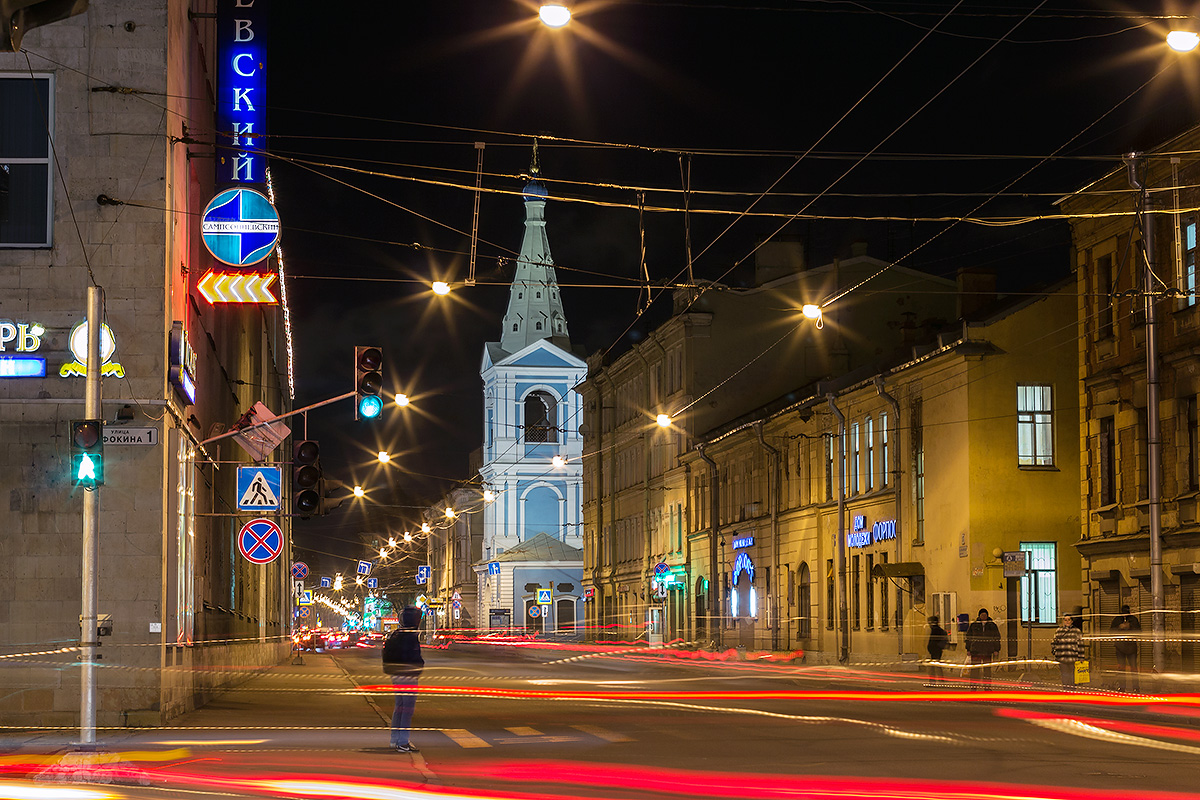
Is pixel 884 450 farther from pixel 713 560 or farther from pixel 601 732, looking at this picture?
pixel 601 732

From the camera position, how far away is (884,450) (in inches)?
1703

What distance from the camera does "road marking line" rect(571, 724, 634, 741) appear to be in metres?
18.2

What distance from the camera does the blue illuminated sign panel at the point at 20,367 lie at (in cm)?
2069

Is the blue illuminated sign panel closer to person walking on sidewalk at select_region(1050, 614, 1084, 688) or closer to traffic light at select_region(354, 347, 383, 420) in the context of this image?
traffic light at select_region(354, 347, 383, 420)

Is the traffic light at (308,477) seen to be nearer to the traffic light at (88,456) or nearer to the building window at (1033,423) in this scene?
the traffic light at (88,456)

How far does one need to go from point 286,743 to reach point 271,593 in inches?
1626

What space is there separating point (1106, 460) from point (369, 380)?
1935 centimetres

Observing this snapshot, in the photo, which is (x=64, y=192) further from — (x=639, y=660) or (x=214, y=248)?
(x=639, y=660)

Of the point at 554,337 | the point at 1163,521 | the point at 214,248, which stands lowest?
the point at 1163,521

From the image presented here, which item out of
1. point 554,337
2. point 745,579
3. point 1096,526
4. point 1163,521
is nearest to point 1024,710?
point 1163,521

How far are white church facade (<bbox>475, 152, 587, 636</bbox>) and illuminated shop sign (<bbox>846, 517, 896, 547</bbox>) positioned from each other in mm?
59610

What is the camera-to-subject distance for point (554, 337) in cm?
11006

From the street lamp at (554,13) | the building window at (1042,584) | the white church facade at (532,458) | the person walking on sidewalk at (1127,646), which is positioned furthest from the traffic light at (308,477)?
the white church facade at (532,458)

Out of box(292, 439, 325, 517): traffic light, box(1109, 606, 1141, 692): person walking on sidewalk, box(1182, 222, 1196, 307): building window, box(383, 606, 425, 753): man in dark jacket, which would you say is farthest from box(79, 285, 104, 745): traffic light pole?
box(1182, 222, 1196, 307): building window
